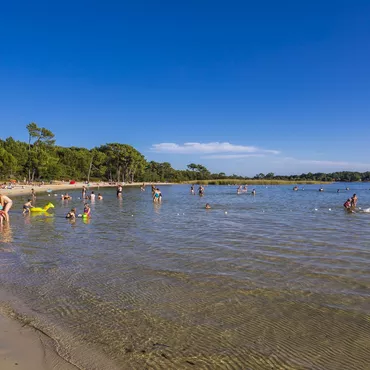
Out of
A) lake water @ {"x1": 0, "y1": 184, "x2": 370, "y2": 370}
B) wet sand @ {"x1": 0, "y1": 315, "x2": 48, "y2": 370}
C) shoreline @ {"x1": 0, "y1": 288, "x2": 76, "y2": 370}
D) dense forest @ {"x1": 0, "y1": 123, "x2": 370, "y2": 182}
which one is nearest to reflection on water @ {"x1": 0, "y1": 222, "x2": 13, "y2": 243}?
lake water @ {"x1": 0, "y1": 184, "x2": 370, "y2": 370}

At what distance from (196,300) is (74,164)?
3962 inches

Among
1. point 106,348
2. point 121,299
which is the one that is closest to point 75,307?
point 121,299

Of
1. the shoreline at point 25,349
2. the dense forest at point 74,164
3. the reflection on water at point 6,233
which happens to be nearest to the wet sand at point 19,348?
the shoreline at point 25,349

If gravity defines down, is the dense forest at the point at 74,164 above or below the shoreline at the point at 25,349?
above

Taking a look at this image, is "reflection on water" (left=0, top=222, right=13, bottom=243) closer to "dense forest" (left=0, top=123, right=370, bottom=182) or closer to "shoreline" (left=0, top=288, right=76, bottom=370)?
"shoreline" (left=0, top=288, right=76, bottom=370)

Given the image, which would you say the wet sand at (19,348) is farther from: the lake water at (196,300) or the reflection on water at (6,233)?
the reflection on water at (6,233)

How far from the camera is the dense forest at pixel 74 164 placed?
74812mm

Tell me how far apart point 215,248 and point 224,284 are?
4.31m

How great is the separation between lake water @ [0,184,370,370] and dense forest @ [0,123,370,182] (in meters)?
63.4

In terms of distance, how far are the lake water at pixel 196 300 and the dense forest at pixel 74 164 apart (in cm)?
6335

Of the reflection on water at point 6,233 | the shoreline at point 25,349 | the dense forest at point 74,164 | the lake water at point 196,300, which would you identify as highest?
the dense forest at point 74,164

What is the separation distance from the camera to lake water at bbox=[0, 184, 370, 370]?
4.92 metres

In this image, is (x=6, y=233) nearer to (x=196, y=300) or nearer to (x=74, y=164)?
(x=196, y=300)

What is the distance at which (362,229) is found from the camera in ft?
58.2
